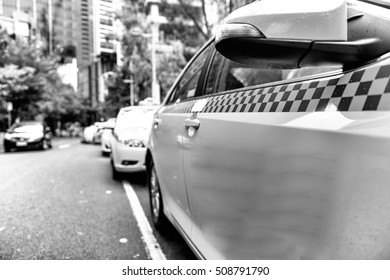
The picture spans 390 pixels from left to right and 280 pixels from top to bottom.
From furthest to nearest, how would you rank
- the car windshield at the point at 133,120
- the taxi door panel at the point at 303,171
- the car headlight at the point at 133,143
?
the car headlight at the point at 133,143, the car windshield at the point at 133,120, the taxi door panel at the point at 303,171

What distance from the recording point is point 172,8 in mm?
12148

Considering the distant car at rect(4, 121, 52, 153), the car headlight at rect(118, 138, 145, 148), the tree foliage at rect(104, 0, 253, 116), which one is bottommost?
the distant car at rect(4, 121, 52, 153)

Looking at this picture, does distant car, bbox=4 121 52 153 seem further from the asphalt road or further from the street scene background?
the asphalt road

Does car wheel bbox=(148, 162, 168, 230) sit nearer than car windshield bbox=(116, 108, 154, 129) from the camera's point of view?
Yes

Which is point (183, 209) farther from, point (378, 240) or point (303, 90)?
point (378, 240)

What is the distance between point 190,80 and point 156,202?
3.81ft

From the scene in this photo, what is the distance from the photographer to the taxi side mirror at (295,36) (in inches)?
34.3

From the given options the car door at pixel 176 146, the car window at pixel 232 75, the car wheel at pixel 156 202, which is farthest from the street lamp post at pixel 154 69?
the car window at pixel 232 75

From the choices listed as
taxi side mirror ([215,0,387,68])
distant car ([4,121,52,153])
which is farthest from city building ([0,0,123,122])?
distant car ([4,121,52,153])

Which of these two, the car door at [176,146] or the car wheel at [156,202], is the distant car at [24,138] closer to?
the car wheel at [156,202]

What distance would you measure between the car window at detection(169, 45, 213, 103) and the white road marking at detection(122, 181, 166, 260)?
1181mm

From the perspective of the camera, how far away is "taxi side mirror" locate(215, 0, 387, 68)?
34.3 inches

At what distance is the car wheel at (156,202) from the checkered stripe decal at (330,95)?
1706mm

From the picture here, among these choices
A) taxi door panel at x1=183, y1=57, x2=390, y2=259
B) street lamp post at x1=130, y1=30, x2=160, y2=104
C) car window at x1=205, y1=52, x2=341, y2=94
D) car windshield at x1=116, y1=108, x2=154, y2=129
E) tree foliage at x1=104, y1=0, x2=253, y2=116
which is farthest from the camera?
street lamp post at x1=130, y1=30, x2=160, y2=104
